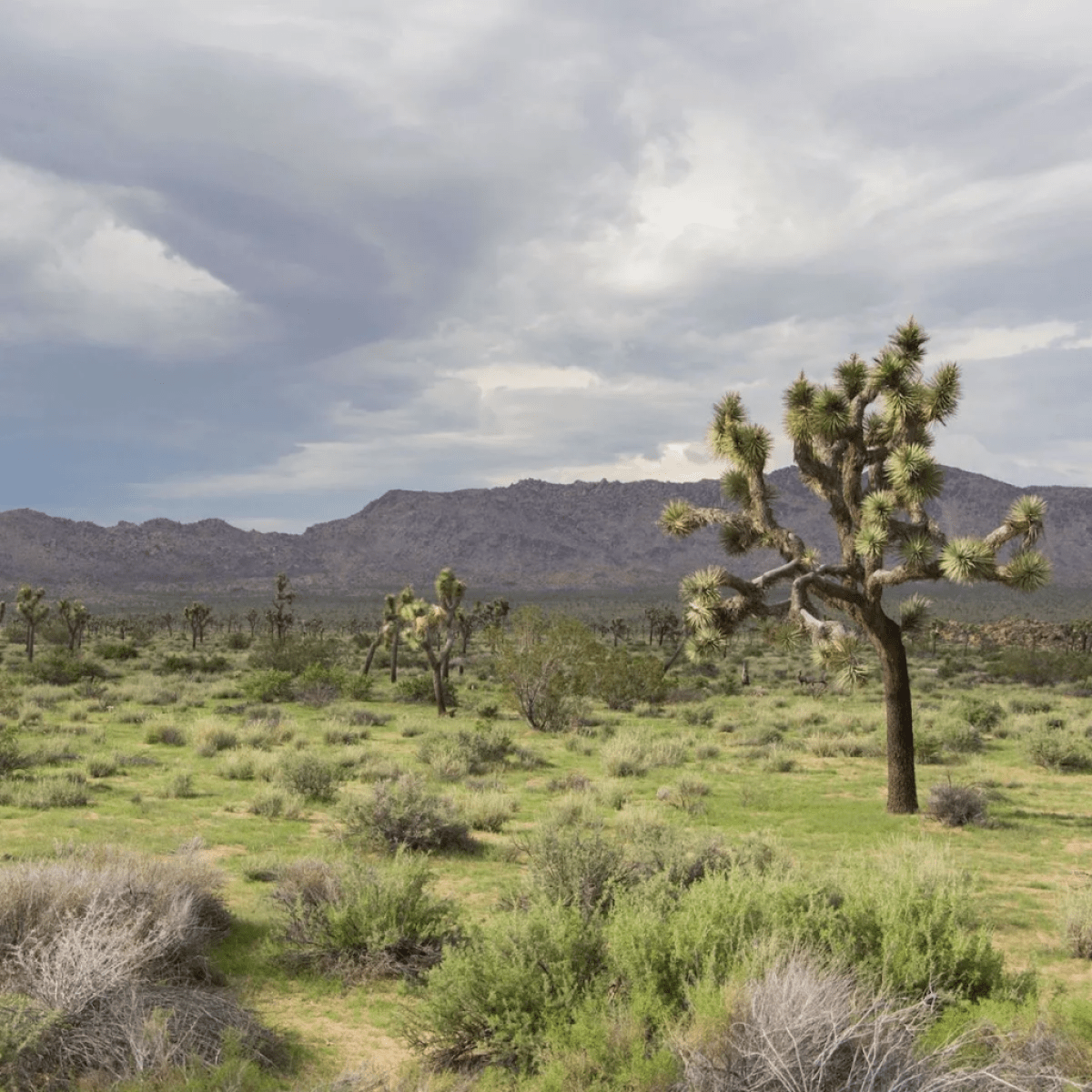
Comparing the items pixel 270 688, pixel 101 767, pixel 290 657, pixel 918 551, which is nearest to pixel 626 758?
pixel 918 551

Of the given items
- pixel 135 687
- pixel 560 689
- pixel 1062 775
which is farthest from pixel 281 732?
pixel 1062 775

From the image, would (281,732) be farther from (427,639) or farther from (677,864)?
(677,864)

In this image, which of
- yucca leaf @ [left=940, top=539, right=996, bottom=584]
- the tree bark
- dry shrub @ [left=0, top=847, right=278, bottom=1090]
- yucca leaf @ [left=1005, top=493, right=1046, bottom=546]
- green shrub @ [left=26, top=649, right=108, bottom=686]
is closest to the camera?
dry shrub @ [left=0, top=847, right=278, bottom=1090]

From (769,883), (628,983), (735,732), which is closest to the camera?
(628,983)

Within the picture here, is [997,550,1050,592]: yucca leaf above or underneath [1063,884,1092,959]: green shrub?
above

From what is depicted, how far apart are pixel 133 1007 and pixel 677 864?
5.30 metres

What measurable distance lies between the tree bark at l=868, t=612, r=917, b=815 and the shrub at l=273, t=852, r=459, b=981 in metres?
9.50

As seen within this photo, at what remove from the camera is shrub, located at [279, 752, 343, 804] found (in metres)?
15.5

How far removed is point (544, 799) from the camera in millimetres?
15938

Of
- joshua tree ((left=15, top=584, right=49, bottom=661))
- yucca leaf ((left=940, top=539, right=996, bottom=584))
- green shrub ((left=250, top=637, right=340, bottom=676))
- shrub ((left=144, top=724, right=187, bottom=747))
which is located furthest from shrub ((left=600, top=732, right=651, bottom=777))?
joshua tree ((left=15, top=584, right=49, bottom=661))

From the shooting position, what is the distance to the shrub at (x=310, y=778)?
50.9ft

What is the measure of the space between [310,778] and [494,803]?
12.7 ft

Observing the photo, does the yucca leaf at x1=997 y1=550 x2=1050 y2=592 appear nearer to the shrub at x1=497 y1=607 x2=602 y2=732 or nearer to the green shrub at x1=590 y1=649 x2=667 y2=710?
the shrub at x1=497 y1=607 x2=602 y2=732

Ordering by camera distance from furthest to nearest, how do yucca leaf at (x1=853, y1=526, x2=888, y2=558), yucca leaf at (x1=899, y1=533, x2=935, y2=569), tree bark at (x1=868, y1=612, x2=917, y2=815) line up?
tree bark at (x1=868, y1=612, x2=917, y2=815) → yucca leaf at (x1=899, y1=533, x2=935, y2=569) → yucca leaf at (x1=853, y1=526, x2=888, y2=558)
